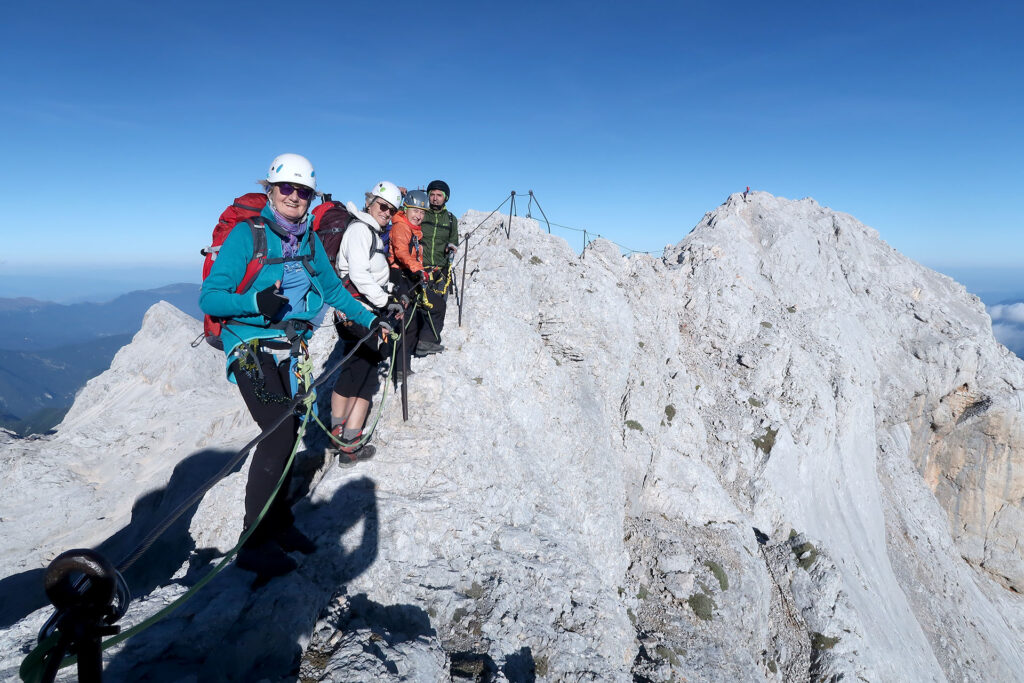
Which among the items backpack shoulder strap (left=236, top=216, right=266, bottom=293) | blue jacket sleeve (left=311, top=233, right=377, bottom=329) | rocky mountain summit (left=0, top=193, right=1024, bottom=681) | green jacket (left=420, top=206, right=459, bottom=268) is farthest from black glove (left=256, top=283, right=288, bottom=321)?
green jacket (left=420, top=206, right=459, bottom=268)

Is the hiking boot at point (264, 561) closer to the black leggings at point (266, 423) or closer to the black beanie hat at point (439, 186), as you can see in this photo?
the black leggings at point (266, 423)

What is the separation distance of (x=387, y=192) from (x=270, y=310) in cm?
474

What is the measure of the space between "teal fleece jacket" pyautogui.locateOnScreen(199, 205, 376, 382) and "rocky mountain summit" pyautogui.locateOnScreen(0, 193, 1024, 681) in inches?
134

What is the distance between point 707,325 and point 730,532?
44.2 feet

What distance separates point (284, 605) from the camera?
19.4 ft

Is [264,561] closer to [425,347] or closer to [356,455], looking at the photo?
[356,455]

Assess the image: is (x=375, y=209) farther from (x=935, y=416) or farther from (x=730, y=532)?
(x=935, y=416)

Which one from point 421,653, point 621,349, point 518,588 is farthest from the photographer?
point 621,349

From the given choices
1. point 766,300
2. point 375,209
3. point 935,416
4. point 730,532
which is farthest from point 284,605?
point 935,416

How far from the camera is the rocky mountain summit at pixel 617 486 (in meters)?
7.35

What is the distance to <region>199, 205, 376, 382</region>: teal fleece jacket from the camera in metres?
5.43

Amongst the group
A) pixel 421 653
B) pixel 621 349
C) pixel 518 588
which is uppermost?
pixel 621 349

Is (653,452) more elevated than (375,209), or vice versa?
(375,209)

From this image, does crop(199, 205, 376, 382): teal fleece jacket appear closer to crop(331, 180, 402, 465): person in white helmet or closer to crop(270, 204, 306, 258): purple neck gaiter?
crop(270, 204, 306, 258): purple neck gaiter
